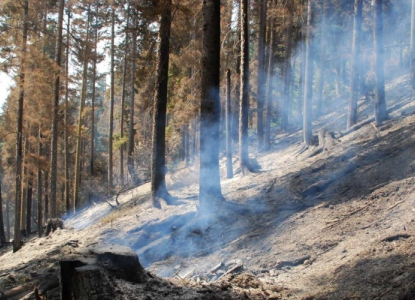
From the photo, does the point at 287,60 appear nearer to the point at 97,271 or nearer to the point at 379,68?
the point at 379,68

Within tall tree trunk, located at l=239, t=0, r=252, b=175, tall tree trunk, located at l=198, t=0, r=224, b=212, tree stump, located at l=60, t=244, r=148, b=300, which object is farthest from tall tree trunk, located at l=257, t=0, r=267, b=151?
tree stump, located at l=60, t=244, r=148, b=300

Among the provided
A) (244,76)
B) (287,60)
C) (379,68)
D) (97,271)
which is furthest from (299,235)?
(287,60)

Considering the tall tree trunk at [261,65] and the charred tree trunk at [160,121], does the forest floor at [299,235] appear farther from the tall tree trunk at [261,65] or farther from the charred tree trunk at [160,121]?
the tall tree trunk at [261,65]

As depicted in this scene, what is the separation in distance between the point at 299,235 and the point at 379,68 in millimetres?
7615

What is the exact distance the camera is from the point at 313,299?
416 centimetres

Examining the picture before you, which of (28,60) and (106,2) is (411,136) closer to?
(28,60)

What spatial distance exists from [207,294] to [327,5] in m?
18.6

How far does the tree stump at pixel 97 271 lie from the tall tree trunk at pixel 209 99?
408 centimetres

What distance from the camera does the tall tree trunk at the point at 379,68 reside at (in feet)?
37.1

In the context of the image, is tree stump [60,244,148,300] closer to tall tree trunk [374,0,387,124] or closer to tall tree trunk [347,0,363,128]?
tall tree trunk [374,0,387,124]

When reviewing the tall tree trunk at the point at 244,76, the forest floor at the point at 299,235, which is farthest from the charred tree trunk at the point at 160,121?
the tall tree trunk at the point at 244,76

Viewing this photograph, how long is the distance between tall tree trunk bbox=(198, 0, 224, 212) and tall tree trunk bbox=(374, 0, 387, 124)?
6021 mm

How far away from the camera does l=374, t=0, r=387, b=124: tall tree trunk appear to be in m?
11.3

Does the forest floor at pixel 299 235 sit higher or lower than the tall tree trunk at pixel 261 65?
lower
